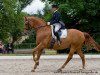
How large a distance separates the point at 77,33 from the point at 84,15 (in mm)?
25612

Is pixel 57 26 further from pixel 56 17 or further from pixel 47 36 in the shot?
pixel 47 36

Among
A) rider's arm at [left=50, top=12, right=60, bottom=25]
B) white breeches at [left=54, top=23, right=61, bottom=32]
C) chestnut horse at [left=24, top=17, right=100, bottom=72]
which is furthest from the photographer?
chestnut horse at [left=24, top=17, right=100, bottom=72]

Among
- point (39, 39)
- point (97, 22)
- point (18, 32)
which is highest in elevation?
point (39, 39)

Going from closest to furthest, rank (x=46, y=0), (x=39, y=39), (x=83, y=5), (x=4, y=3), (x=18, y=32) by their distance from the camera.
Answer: (x=39, y=39) < (x=83, y=5) < (x=46, y=0) < (x=4, y=3) < (x=18, y=32)

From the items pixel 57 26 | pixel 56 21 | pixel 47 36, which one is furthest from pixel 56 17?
pixel 47 36

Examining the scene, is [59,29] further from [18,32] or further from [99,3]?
[18,32]

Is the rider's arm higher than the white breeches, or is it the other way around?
the rider's arm

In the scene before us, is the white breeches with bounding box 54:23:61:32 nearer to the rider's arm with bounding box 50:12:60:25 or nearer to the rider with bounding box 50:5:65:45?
the rider with bounding box 50:5:65:45

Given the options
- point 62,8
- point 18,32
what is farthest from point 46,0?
point 18,32

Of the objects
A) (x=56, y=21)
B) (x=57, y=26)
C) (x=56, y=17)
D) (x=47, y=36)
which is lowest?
(x=47, y=36)

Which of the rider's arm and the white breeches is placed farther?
the white breeches

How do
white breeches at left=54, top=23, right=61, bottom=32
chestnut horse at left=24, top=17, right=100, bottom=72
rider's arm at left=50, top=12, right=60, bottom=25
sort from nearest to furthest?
rider's arm at left=50, top=12, right=60, bottom=25 → white breeches at left=54, top=23, right=61, bottom=32 → chestnut horse at left=24, top=17, right=100, bottom=72

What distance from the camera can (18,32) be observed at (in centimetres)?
6384

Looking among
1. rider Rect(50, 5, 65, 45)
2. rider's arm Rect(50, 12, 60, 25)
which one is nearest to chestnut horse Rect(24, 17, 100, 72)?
rider Rect(50, 5, 65, 45)
